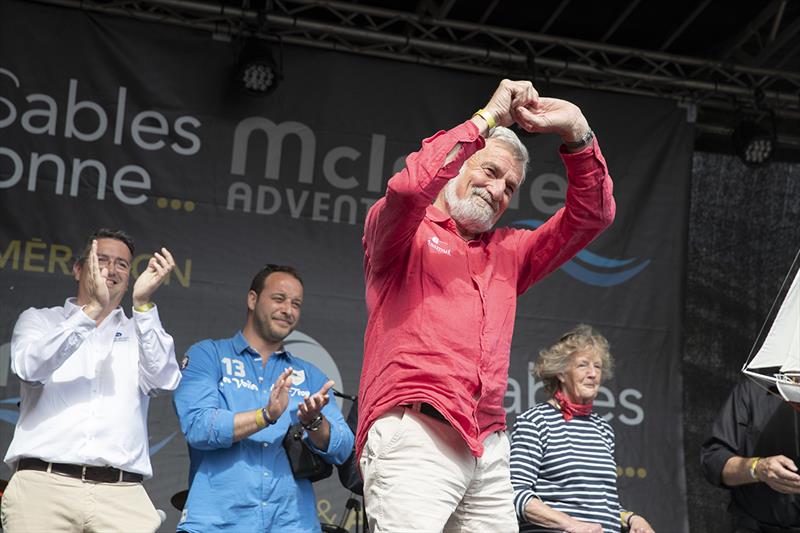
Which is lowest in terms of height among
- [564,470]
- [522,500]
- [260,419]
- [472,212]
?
[522,500]

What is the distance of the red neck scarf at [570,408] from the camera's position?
13.8ft

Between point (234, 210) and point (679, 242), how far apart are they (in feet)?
8.18

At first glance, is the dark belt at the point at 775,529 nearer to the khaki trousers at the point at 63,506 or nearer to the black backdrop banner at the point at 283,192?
the black backdrop banner at the point at 283,192

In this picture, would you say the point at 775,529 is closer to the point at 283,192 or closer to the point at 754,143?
the point at 754,143

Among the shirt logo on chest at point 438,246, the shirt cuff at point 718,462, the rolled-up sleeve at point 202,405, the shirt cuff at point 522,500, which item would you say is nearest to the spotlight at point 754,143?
the shirt cuff at point 718,462

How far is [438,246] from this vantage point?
8.47 feet

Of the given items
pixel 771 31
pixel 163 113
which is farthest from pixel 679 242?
pixel 163 113

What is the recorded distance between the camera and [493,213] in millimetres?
2646

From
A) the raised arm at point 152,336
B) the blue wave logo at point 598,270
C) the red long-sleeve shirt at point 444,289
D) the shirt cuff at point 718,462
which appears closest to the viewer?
the red long-sleeve shirt at point 444,289

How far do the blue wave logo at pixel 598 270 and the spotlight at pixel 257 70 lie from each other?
157 cm

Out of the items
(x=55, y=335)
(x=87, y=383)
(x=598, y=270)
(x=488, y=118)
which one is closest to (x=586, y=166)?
(x=488, y=118)

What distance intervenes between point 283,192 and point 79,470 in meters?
2.35

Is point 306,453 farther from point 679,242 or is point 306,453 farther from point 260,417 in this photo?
point 679,242

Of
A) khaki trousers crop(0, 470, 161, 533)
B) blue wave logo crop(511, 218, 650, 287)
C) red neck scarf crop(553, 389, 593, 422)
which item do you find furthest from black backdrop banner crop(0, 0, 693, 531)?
khaki trousers crop(0, 470, 161, 533)
